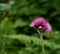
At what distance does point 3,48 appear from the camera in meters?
2.70

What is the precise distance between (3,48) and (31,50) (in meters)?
0.27

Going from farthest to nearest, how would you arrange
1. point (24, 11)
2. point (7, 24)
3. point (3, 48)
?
point (24, 11)
point (7, 24)
point (3, 48)

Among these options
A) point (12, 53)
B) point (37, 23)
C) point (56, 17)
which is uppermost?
point (56, 17)

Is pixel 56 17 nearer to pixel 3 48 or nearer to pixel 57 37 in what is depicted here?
pixel 57 37

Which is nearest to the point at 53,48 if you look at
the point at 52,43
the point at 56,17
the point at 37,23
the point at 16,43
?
the point at 52,43

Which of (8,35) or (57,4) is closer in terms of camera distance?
(8,35)

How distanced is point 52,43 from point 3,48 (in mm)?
451

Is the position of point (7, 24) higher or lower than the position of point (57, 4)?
lower

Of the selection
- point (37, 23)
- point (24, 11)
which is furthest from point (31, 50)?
point (24, 11)

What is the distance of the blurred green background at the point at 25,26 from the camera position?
9.18 feet

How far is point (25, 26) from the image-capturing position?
4.15 metres

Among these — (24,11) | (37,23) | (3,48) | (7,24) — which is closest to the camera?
(37,23)

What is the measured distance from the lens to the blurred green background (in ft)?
9.18

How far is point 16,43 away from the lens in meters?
3.04
